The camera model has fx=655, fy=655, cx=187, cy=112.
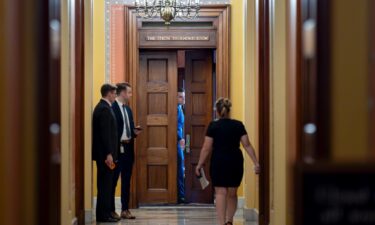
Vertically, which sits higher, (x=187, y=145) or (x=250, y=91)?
(x=250, y=91)

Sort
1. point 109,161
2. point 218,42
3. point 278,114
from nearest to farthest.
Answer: point 278,114 → point 109,161 → point 218,42

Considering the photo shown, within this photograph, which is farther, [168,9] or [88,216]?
[168,9]

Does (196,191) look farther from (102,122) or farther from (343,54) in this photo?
(343,54)

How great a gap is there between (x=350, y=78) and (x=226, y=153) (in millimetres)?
3662

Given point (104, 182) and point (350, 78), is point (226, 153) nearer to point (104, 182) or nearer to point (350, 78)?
point (104, 182)

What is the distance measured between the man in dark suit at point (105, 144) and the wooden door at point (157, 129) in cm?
225

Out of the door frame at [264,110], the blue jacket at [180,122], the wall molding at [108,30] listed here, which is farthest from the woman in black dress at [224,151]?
the blue jacket at [180,122]

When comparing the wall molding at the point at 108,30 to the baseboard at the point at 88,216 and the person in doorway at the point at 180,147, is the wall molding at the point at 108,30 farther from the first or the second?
the baseboard at the point at 88,216

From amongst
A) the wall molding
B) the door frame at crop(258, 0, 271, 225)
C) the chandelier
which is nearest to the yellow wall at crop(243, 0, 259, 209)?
the chandelier

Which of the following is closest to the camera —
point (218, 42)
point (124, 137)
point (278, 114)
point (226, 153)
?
point (278, 114)

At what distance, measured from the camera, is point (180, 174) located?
10.7 meters

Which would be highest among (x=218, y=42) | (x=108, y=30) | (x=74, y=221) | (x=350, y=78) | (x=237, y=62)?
(x=108, y=30)

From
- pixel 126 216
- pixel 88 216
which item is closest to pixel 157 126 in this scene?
pixel 126 216

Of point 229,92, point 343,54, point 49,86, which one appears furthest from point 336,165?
point 229,92
